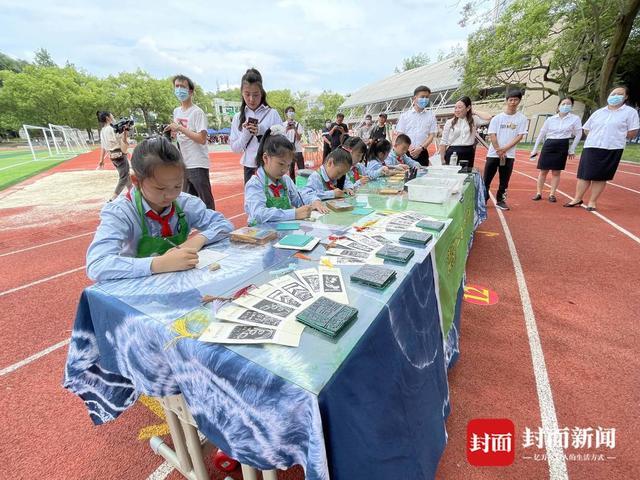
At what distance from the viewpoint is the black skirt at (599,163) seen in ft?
16.0

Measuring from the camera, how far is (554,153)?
5.79m

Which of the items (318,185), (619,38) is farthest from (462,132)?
(619,38)

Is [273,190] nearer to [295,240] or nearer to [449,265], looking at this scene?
[295,240]

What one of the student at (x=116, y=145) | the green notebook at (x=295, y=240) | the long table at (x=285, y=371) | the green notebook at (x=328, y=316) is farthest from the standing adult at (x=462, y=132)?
the student at (x=116, y=145)

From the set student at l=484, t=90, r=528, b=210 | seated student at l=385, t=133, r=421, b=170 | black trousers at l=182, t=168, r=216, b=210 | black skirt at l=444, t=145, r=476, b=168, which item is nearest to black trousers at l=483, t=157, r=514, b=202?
student at l=484, t=90, r=528, b=210

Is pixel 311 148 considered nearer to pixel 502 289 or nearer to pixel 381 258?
pixel 502 289

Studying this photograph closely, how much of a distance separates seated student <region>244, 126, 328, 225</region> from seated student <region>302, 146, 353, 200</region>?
Answer: 463mm

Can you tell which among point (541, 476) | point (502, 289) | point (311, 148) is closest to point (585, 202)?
point (502, 289)

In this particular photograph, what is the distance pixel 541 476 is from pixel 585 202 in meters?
6.86

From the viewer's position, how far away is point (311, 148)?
46.1 ft

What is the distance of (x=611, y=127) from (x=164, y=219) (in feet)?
21.3

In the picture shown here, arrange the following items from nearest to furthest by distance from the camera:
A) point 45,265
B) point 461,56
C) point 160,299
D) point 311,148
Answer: point 160,299
point 45,265
point 311,148
point 461,56

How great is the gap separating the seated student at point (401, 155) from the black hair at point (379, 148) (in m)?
0.28

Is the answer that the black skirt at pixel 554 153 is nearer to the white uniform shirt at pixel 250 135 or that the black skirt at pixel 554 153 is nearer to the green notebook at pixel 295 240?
the white uniform shirt at pixel 250 135
